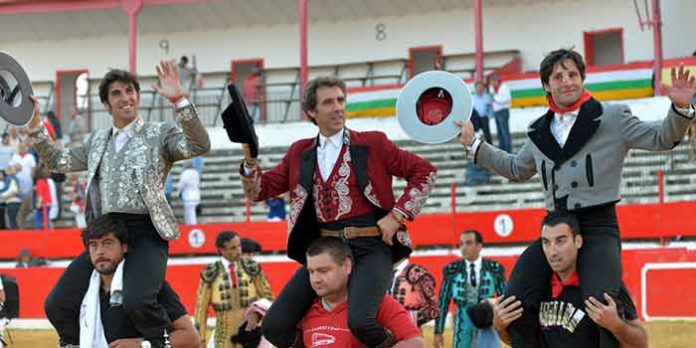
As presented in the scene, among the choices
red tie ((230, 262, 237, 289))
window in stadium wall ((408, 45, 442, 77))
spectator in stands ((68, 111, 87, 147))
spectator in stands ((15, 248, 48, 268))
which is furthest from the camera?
window in stadium wall ((408, 45, 442, 77))

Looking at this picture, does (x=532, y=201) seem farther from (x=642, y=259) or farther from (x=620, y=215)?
(x=642, y=259)

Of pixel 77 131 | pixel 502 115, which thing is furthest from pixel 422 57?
pixel 502 115

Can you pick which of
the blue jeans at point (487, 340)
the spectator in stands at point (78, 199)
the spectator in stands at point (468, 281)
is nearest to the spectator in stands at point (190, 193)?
the spectator in stands at point (78, 199)

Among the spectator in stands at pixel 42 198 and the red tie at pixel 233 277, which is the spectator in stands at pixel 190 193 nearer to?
the spectator in stands at pixel 42 198

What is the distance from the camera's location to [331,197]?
8469 mm

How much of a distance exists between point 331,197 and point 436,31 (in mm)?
26014

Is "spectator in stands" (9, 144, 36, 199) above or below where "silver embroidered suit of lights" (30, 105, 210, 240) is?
above

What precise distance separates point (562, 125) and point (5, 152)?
20.7 metres

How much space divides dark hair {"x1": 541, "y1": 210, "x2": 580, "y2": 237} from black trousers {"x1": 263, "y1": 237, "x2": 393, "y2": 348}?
1068 millimetres

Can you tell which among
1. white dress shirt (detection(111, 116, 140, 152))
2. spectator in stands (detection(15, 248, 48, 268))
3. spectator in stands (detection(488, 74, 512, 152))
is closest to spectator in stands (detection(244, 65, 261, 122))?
spectator in stands (detection(488, 74, 512, 152))

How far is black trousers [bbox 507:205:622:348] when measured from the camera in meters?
7.55

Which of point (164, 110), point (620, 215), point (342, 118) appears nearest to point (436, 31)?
point (164, 110)

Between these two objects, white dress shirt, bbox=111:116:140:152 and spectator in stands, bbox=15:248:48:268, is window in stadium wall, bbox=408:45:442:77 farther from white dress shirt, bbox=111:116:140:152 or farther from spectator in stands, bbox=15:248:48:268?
white dress shirt, bbox=111:116:140:152

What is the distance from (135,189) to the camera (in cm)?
877
